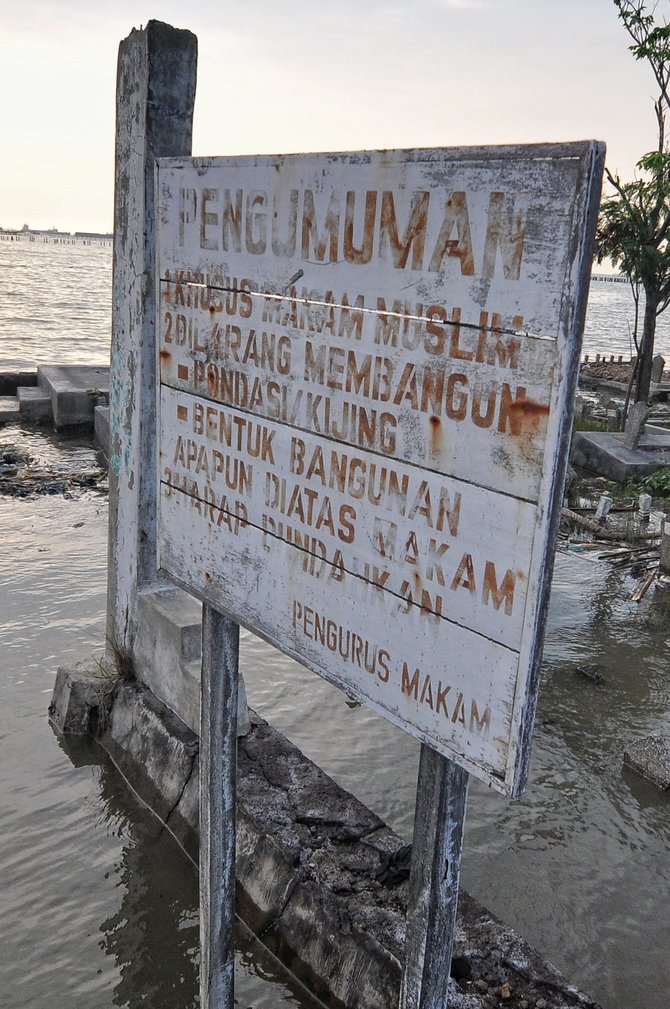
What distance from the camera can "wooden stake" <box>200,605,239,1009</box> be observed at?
9.77 feet

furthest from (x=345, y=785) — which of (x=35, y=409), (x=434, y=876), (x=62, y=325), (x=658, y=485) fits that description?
(x=62, y=325)

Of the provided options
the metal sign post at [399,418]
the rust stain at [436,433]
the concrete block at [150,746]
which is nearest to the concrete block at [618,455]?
the concrete block at [150,746]

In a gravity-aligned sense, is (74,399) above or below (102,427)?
above

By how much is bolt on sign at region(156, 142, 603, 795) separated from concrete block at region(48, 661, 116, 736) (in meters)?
3.39

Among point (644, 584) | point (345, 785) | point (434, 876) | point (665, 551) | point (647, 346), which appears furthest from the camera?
point (647, 346)

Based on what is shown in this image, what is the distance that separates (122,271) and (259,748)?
2862 millimetres

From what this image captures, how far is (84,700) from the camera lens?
5.82 metres

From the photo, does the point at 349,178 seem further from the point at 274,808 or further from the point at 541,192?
the point at 274,808

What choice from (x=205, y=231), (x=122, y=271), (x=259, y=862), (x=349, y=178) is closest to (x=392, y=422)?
(x=349, y=178)

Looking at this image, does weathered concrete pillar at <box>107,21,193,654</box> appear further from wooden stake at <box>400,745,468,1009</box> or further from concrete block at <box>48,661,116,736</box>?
wooden stake at <box>400,745,468,1009</box>

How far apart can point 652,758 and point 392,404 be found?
4.83 metres

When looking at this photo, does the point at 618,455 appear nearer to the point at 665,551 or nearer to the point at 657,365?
the point at 665,551

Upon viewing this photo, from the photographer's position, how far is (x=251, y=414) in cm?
246

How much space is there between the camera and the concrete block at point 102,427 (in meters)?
14.1
